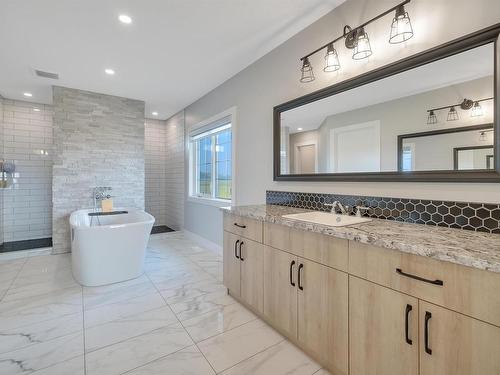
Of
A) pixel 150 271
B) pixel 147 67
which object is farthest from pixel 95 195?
pixel 147 67

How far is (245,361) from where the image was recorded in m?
1.71

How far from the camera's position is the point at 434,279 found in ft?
3.53

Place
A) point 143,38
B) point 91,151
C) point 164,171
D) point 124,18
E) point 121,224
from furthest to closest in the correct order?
point 164,171
point 91,151
point 121,224
point 143,38
point 124,18

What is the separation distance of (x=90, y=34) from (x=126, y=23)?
490 millimetres

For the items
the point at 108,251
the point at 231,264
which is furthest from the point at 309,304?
the point at 108,251

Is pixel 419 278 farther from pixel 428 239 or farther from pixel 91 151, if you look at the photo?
pixel 91 151

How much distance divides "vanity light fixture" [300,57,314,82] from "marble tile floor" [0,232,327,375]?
2247mm

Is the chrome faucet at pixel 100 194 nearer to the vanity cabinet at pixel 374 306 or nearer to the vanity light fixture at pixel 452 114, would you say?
the vanity cabinet at pixel 374 306

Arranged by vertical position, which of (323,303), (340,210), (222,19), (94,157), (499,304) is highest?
(222,19)

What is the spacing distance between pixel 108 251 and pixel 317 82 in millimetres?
2876

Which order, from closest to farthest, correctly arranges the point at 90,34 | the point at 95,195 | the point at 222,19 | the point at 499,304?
1. the point at 499,304
2. the point at 222,19
3. the point at 90,34
4. the point at 95,195

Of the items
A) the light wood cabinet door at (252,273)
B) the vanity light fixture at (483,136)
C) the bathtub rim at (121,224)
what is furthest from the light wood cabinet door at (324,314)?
the bathtub rim at (121,224)

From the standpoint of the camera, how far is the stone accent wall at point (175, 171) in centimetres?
540

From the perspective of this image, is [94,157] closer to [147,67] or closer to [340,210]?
[147,67]
